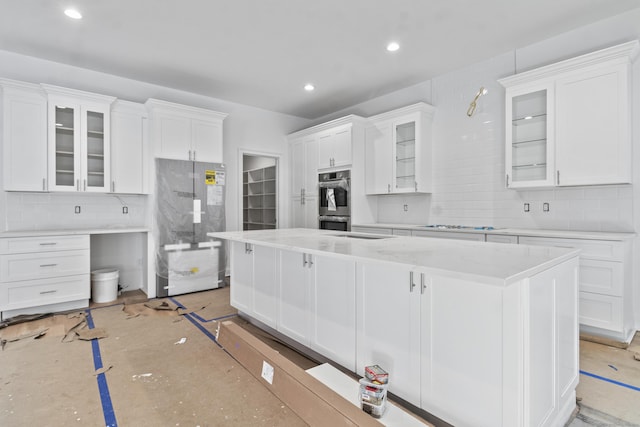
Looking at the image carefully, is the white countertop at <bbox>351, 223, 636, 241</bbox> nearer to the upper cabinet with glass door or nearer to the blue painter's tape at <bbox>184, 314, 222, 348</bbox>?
the blue painter's tape at <bbox>184, 314, 222, 348</bbox>

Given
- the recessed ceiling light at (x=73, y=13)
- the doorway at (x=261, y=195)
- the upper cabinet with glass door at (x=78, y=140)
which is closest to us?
the recessed ceiling light at (x=73, y=13)

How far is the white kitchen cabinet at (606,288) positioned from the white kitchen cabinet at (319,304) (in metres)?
2.20

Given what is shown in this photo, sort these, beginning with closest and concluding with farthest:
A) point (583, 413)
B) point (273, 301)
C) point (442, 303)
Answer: point (442, 303) → point (583, 413) → point (273, 301)

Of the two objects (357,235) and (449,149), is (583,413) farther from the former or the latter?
(449,149)

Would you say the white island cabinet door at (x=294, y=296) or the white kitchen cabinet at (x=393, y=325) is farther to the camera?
the white island cabinet door at (x=294, y=296)

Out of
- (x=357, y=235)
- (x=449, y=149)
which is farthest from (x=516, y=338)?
(x=449, y=149)

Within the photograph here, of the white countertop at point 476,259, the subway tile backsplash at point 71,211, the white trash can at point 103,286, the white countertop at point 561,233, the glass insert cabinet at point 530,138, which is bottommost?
the white trash can at point 103,286

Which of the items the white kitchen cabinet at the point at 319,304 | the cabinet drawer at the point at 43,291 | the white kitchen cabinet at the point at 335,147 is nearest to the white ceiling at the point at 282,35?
the white kitchen cabinet at the point at 335,147

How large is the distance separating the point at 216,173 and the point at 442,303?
12.6 ft

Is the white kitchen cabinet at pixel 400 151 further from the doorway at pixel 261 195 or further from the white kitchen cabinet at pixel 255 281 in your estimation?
the white kitchen cabinet at pixel 255 281

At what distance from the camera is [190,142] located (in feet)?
14.6

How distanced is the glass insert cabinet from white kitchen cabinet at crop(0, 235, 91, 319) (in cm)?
478

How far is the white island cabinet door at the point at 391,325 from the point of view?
168 centimetres

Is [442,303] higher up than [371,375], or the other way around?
[442,303]
